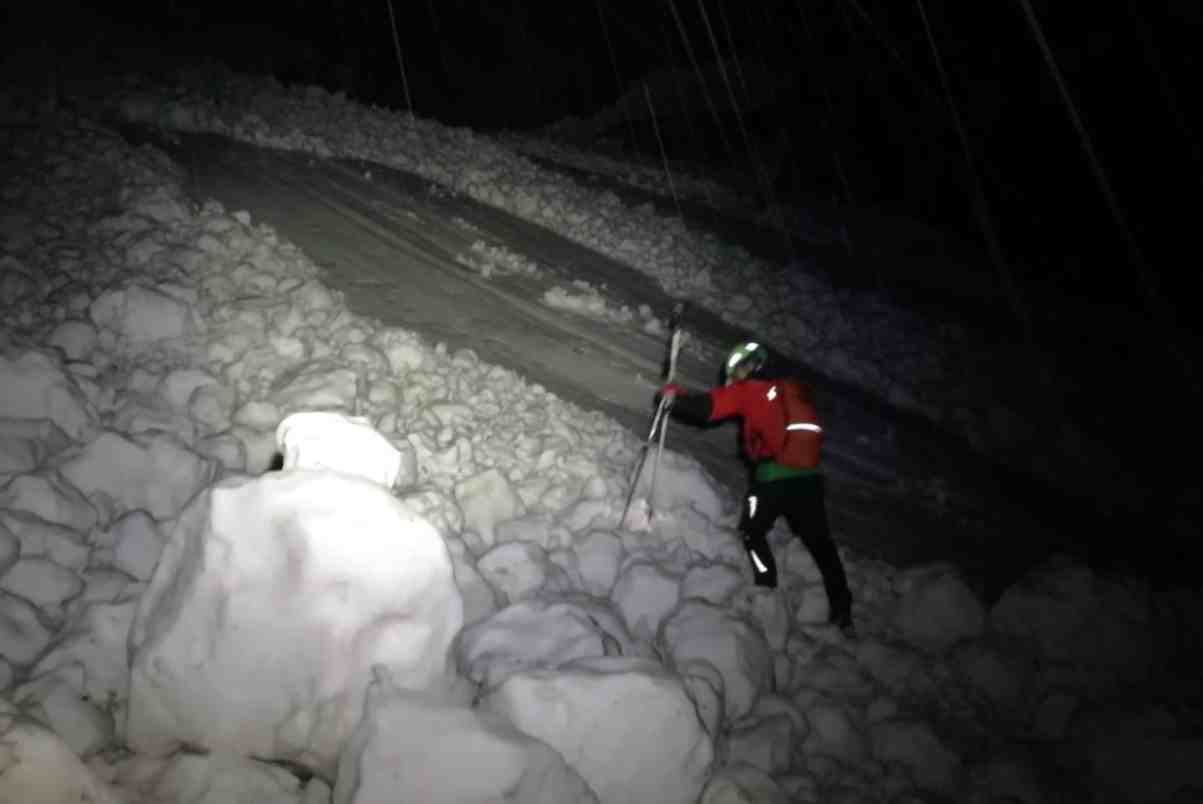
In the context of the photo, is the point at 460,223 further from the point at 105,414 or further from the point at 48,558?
the point at 48,558

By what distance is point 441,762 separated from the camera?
3057mm

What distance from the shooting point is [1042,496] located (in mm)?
7926

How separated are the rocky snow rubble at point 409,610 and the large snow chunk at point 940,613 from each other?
0.02m

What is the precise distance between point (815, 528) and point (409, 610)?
3378mm

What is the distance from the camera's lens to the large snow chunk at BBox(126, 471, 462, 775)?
10.9 feet

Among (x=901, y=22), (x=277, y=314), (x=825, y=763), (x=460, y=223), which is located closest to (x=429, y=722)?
(x=825, y=763)

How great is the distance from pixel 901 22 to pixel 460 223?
19.0 meters

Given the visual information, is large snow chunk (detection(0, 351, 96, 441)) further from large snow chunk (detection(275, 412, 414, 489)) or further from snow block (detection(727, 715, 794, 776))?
snow block (detection(727, 715, 794, 776))

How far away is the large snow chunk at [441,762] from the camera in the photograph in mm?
3008

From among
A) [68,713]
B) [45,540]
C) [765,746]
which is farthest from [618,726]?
[45,540]

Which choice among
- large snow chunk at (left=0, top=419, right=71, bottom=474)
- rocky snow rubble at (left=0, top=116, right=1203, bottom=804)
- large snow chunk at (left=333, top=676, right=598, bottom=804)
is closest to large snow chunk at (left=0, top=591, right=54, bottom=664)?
rocky snow rubble at (left=0, top=116, right=1203, bottom=804)

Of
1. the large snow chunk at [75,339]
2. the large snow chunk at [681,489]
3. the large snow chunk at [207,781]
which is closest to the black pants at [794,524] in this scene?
the large snow chunk at [681,489]

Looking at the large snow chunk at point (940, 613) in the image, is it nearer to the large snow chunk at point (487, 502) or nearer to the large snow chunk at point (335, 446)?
the large snow chunk at point (487, 502)

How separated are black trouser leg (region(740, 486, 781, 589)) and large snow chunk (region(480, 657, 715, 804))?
2.25 m
